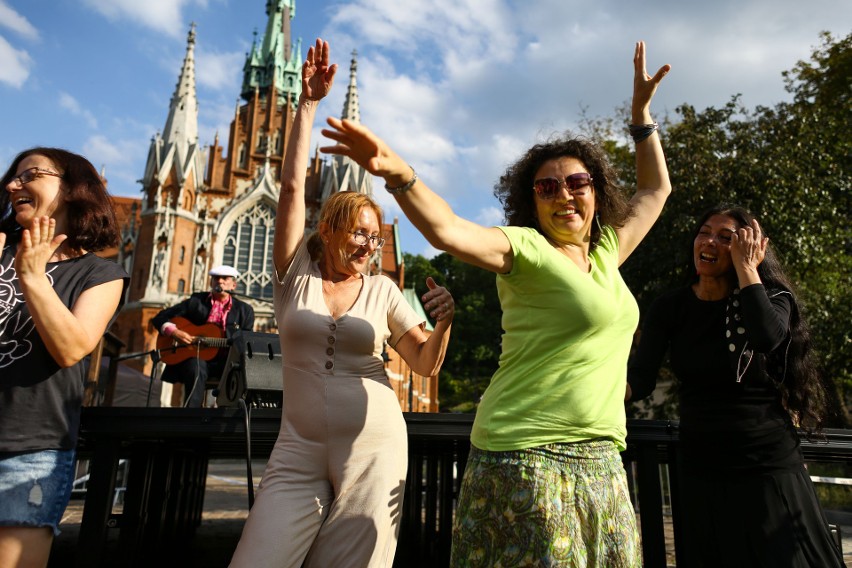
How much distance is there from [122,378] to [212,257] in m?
18.2

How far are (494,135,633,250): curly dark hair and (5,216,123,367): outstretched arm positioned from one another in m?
1.47

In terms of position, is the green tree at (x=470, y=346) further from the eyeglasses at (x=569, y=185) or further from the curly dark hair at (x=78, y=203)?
the eyeglasses at (x=569, y=185)

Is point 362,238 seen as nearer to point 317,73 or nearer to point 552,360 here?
point 317,73

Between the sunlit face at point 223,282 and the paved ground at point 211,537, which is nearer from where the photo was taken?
the paved ground at point 211,537

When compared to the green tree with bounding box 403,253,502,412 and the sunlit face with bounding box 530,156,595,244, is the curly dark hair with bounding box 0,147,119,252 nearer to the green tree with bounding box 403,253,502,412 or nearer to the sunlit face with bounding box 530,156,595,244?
the sunlit face with bounding box 530,156,595,244

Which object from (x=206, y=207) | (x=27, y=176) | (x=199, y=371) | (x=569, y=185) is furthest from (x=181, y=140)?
(x=569, y=185)

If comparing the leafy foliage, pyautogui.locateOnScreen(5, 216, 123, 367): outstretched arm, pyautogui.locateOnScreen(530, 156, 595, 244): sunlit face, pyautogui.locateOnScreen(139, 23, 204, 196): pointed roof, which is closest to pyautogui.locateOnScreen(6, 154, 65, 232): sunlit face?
pyautogui.locateOnScreen(5, 216, 123, 367): outstretched arm

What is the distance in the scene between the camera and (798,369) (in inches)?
93.0

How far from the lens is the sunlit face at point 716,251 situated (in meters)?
2.57

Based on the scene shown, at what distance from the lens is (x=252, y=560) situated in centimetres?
187

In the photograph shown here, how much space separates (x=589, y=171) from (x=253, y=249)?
30939 mm

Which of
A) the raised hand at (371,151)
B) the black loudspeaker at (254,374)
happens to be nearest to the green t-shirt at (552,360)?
the raised hand at (371,151)

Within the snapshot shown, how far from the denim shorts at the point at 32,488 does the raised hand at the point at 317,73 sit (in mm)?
1486

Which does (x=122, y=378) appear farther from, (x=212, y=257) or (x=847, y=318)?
(x=212, y=257)
